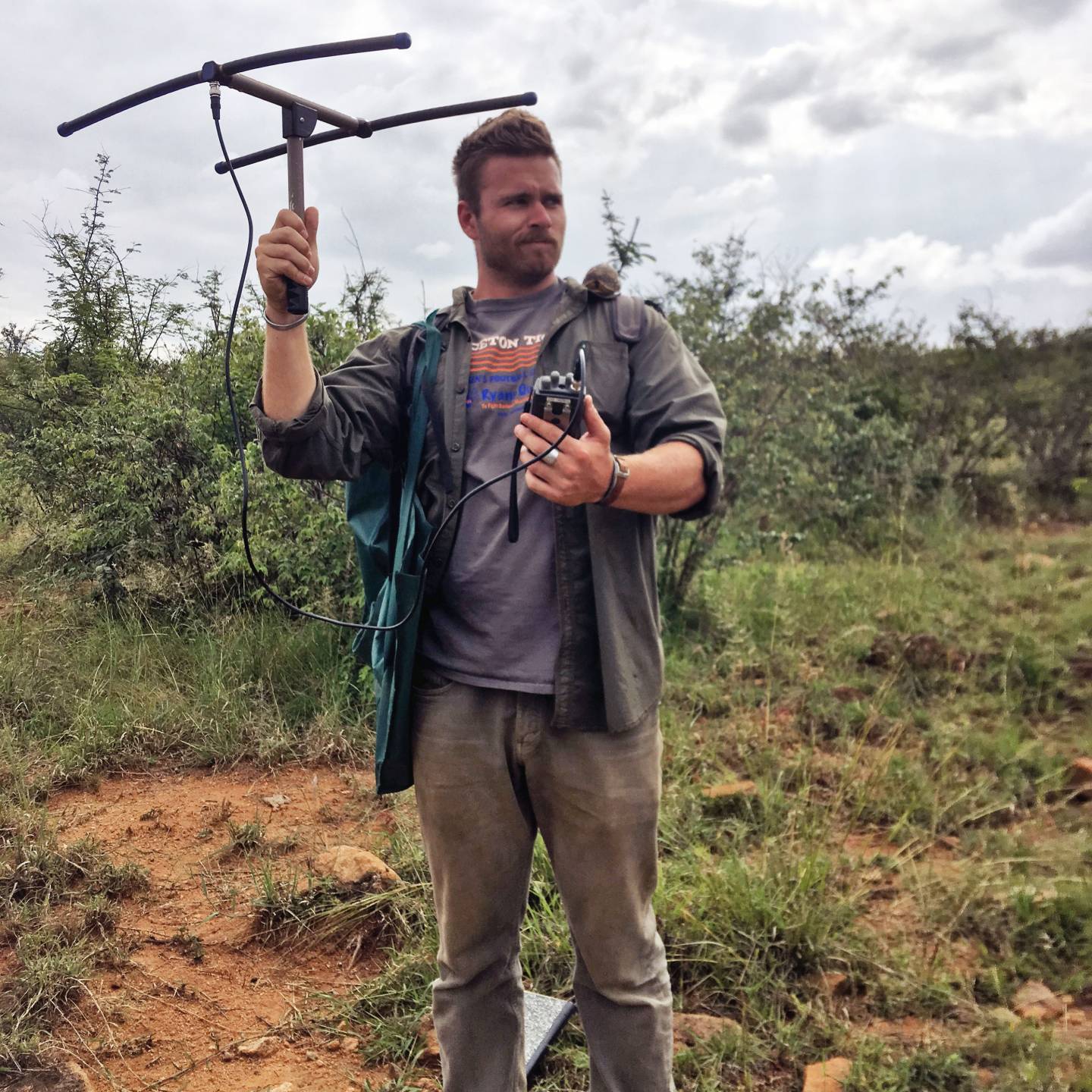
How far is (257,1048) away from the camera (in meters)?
2.28

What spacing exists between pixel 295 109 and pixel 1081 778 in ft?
12.5

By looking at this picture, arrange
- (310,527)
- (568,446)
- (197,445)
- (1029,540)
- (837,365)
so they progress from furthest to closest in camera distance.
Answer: (837,365)
(1029,540)
(197,445)
(310,527)
(568,446)

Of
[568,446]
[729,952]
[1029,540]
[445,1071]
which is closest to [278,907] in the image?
[445,1071]

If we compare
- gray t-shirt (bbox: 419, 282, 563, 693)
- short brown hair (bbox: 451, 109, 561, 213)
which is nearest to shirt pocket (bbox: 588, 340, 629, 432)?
gray t-shirt (bbox: 419, 282, 563, 693)

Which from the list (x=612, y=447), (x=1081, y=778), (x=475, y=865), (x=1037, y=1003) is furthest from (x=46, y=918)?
(x=1081, y=778)

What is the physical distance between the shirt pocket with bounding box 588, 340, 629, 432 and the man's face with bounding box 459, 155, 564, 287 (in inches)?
9.0

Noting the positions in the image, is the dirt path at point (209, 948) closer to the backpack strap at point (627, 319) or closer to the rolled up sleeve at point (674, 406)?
the rolled up sleeve at point (674, 406)

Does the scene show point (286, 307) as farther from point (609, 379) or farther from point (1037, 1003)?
point (1037, 1003)

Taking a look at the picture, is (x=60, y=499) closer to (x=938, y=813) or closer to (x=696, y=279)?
(x=696, y=279)

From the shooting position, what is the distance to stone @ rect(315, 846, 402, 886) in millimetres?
2785

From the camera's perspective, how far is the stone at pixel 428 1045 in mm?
2244

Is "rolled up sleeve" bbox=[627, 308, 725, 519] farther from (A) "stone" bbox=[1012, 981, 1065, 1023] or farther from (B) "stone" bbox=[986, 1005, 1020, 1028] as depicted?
(A) "stone" bbox=[1012, 981, 1065, 1023]

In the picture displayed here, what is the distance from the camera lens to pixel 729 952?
2.49 meters

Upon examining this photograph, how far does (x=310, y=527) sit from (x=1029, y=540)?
5970 millimetres
